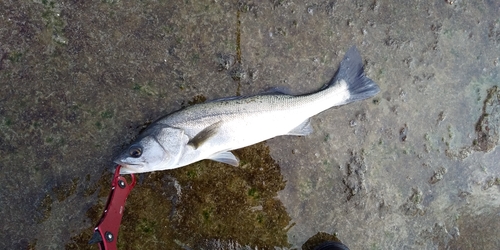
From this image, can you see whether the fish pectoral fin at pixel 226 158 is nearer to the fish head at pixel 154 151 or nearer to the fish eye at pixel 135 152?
the fish head at pixel 154 151

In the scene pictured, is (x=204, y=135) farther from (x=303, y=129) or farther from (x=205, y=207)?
(x=303, y=129)

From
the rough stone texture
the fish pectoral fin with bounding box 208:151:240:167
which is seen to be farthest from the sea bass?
the rough stone texture

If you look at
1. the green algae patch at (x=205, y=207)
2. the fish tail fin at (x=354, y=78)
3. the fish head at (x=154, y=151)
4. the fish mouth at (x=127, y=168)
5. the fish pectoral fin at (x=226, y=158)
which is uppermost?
the fish tail fin at (x=354, y=78)

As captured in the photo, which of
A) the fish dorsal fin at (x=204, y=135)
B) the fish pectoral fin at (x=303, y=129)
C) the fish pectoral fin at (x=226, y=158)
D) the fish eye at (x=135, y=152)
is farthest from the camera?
the fish pectoral fin at (x=303, y=129)

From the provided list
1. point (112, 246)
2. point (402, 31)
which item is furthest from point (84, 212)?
point (402, 31)

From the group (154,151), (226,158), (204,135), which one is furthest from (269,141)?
(154,151)

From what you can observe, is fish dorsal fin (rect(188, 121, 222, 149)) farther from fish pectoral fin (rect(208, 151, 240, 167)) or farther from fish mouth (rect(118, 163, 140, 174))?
fish mouth (rect(118, 163, 140, 174))

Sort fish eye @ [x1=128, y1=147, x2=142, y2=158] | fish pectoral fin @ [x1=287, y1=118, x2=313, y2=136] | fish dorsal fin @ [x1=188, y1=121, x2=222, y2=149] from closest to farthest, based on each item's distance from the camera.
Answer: fish eye @ [x1=128, y1=147, x2=142, y2=158] → fish dorsal fin @ [x1=188, y1=121, x2=222, y2=149] → fish pectoral fin @ [x1=287, y1=118, x2=313, y2=136]

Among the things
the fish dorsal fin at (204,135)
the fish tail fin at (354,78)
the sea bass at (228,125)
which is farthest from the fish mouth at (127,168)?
the fish tail fin at (354,78)
